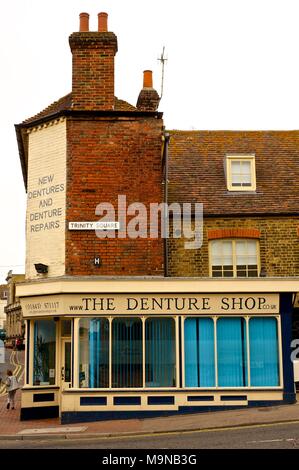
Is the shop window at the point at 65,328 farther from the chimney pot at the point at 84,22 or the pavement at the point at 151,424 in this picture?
the chimney pot at the point at 84,22

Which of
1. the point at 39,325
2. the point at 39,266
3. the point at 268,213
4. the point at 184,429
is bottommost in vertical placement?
the point at 184,429

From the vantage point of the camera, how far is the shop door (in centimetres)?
1880

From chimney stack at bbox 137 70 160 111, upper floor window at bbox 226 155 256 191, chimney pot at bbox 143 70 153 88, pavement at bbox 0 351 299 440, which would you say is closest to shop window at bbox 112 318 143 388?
pavement at bbox 0 351 299 440

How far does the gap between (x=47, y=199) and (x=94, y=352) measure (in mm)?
4946

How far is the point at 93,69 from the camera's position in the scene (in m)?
20.2

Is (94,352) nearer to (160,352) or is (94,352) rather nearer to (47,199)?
(160,352)

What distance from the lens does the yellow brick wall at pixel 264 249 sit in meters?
20.6

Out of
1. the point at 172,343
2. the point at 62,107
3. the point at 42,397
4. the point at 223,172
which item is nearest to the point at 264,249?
the point at 223,172

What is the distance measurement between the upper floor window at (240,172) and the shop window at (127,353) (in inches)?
247

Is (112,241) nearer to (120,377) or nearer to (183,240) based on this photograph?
(183,240)

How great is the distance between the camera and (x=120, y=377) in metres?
18.4
